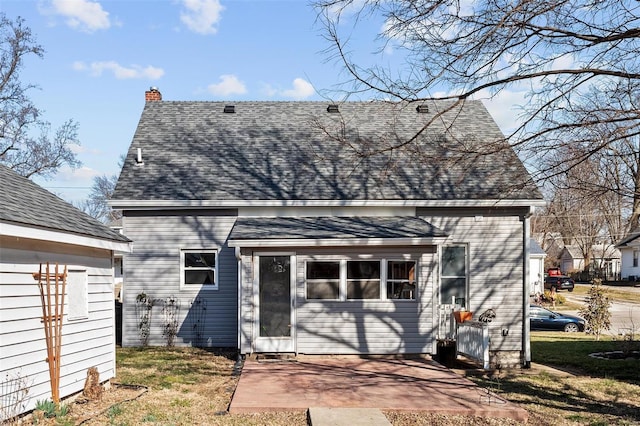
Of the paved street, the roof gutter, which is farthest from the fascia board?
the paved street

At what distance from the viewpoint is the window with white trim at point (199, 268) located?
13812mm

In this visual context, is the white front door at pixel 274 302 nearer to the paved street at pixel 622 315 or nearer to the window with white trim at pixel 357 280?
the window with white trim at pixel 357 280

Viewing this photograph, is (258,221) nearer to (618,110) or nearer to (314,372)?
(314,372)

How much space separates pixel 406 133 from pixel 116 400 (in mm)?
10640

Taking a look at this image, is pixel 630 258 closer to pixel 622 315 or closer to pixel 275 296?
pixel 622 315

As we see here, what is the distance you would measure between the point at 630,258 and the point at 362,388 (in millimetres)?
53044

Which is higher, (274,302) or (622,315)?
(274,302)

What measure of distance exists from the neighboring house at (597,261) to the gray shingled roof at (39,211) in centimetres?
5563

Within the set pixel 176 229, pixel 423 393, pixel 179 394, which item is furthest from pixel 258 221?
pixel 423 393

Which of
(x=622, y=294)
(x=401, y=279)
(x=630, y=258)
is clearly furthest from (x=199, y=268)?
(x=630, y=258)

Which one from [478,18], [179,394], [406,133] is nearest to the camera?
[478,18]

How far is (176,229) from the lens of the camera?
1378 centimetres

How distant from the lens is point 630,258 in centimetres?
5381

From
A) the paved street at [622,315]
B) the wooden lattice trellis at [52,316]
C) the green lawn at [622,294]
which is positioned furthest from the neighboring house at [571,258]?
the wooden lattice trellis at [52,316]
